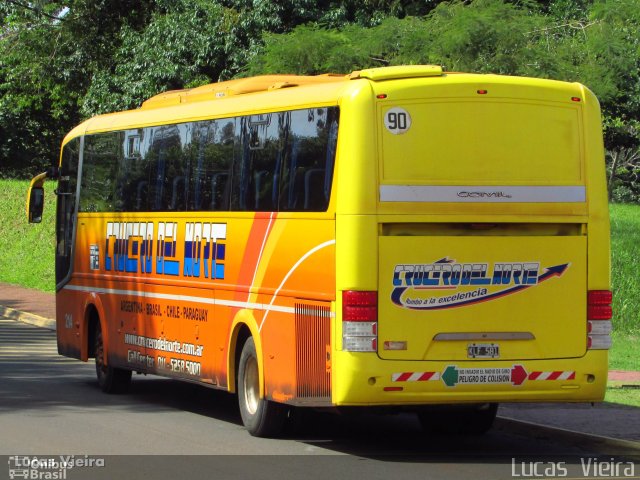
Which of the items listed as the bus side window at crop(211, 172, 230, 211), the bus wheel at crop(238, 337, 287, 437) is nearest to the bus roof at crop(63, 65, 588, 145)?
the bus side window at crop(211, 172, 230, 211)

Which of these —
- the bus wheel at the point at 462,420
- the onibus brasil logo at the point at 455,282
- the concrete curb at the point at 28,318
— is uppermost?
the onibus brasil logo at the point at 455,282

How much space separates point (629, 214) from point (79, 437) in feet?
80.4

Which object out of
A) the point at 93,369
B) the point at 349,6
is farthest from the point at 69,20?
the point at 93,369

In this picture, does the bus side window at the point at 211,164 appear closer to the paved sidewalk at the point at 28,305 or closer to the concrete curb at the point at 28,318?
the concrete curb at the point at 28,318

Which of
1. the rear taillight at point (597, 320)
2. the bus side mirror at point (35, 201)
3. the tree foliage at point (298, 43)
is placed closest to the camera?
the rear taillight at point (597, 320)

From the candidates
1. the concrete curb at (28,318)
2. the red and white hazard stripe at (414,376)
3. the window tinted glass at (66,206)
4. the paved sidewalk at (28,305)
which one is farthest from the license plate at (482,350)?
the paved sidewalk at (28,305)

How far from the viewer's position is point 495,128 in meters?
11.1

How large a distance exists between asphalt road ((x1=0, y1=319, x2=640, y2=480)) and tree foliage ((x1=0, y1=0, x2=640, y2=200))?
10535mm

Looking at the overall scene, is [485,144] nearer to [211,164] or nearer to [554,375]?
[554,375]

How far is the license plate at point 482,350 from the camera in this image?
1085 centimetres

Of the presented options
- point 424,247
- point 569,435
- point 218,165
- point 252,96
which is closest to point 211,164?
point 218,165

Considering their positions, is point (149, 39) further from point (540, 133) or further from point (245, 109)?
point (540, 133)

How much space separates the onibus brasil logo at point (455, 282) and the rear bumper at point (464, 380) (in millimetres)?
527

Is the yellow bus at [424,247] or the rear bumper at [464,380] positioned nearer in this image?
the rear bumper at [464,380]
